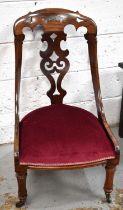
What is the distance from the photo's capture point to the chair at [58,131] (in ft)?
4.56

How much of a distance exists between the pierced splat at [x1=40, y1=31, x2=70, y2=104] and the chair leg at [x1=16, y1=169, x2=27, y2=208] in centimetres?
47

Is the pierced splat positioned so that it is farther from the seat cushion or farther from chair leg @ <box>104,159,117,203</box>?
chair leg @ <box>104,159,117,203</box>

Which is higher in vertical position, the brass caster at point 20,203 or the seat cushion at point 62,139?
the seat cushion at point 62,139

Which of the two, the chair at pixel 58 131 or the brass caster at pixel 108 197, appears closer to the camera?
the chair at pixel 58 131

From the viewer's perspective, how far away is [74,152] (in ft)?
4.60

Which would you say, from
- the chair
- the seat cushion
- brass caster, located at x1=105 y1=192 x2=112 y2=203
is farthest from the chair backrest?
brass caster, located at x1=105 y1=192 x2=112 y2=203

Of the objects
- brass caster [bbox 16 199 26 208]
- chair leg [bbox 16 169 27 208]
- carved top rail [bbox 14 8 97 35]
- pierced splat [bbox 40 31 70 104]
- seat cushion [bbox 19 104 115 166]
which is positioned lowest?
brass caster [bbox 16 199 26 208]

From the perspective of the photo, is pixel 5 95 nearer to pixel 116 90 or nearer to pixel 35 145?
pixel 35 145

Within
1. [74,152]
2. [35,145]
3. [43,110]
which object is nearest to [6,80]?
[43,110]

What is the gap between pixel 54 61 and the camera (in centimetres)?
168

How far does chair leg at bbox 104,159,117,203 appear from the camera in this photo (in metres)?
1.46

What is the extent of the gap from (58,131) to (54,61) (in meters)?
0.41

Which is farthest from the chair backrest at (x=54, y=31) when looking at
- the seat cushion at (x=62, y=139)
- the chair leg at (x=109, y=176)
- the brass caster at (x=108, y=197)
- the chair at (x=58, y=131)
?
the brass caster at (x=108, y=197)

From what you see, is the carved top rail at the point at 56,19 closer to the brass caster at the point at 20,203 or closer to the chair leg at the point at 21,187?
the chair leg at the point at 21,187
